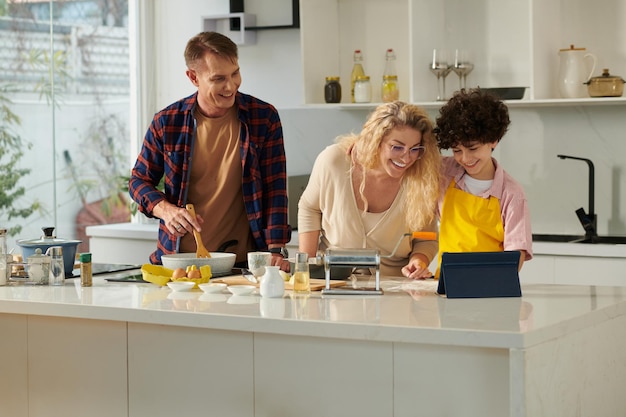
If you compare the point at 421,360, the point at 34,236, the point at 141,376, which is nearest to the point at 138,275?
the point at 141,376

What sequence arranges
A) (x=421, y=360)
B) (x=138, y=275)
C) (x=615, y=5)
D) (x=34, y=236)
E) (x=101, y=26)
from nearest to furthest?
(x=421, y=360)
(x=138, y=275)
(x=615, y=5)
(x=34, y=236)
(x=101, y=26)

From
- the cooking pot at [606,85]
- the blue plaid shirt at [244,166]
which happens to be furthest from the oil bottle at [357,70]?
the blue plaid shirt at [244,166]

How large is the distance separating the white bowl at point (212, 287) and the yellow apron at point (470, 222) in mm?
712

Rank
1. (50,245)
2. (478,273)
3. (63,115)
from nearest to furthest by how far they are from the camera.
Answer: (478,273) → (50,245) → (63,115)

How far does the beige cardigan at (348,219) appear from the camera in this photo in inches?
133

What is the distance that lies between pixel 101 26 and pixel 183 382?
3.67 meters

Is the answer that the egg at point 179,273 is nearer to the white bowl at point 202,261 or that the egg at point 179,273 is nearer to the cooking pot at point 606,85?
the white bowl at point 202,261

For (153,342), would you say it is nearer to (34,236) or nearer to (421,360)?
(421,360)

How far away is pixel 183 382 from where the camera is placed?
9.02 ft

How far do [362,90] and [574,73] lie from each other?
1098 millimetres

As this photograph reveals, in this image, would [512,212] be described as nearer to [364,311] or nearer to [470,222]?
[470,222]

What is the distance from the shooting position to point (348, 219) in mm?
3393

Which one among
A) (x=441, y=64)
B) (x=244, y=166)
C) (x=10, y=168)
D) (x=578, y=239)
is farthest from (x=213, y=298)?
(x=10, y=168)

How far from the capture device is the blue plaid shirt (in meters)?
3.61
